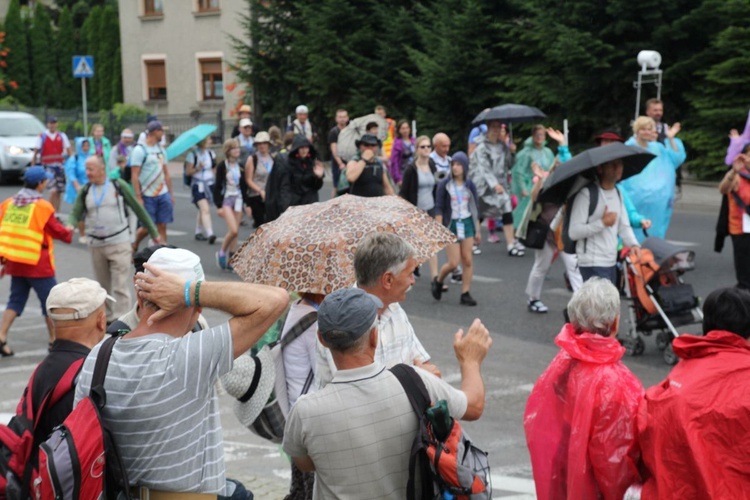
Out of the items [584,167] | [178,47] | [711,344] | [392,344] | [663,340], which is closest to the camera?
[711,344]

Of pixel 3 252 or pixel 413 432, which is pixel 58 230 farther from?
pixel 413 432

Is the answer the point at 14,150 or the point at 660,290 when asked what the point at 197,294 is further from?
the point at 14,150

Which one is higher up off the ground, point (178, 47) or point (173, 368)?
point (178, 47)

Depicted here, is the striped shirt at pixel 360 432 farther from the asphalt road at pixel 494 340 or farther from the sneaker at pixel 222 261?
the sneaker at pixel 222 261

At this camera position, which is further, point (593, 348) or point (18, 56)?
point (18, 56)

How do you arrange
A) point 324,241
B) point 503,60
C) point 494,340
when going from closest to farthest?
point 324,241
point 494,340
point 503,60

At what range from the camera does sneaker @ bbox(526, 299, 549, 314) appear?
11570 mm

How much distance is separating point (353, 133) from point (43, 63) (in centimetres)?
4001

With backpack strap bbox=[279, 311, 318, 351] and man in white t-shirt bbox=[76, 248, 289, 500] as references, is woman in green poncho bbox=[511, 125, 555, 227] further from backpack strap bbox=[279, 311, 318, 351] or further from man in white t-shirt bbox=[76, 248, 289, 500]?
man in white t-shirt bbox=[76, 248, 289, 500]

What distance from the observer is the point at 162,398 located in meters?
3.47

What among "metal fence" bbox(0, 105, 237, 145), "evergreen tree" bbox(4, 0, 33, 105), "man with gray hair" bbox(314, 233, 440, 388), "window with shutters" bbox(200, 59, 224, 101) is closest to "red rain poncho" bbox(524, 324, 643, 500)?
"man with gray hair" bbox(314, 233, 440, 388)

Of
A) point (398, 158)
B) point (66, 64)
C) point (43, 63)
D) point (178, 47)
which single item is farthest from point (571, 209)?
point (43, 63)

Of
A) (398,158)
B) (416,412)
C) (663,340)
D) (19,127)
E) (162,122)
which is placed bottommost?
(162,122)

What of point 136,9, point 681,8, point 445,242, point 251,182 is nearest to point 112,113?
point 136,9
